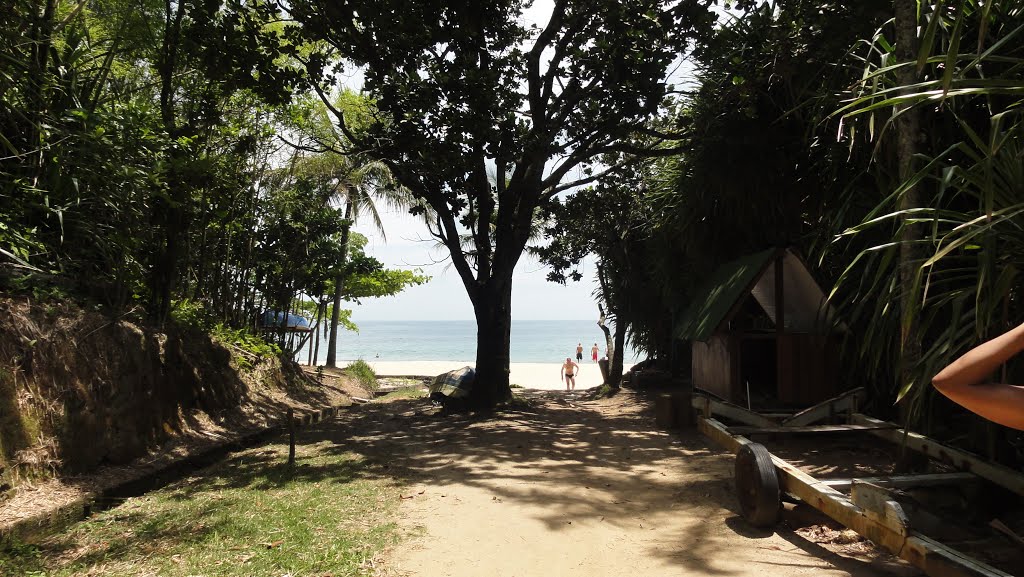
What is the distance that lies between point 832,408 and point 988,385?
18.7 ft

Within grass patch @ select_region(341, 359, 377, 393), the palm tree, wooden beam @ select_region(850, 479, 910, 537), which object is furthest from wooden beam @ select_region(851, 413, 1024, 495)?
grass patch @ select_region(341, 359, 377, 393)

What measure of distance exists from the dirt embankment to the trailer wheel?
5905 millimetres

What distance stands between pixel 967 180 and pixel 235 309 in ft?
42.0

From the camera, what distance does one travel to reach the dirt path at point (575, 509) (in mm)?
4199

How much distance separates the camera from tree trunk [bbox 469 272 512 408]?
40.3 feet

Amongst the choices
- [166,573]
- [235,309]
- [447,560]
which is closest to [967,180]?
[447,560]

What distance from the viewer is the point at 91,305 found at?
275 inches

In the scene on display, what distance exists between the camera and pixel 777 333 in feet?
27.4

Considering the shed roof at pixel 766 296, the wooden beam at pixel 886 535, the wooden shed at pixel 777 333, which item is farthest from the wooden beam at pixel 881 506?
the shed roof at pixel 766 296

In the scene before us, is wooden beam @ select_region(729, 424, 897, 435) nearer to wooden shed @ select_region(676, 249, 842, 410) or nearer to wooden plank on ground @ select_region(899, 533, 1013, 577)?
wooden shed @ select_region(676, 249, 842, 410)

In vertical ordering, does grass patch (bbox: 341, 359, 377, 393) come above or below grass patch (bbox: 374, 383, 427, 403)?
above

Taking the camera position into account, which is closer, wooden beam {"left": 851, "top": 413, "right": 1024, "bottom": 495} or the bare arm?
the bare arm

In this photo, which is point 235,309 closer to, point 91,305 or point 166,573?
point 91,305

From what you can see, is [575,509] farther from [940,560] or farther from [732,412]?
[940,560]
